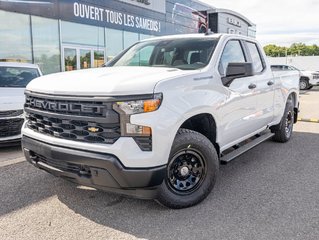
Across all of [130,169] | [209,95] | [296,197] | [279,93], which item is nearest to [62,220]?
[130,169]

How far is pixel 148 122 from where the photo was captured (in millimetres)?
→ 3092

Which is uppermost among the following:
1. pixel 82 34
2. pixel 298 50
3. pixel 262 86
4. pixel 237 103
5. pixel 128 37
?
pixel 298 50

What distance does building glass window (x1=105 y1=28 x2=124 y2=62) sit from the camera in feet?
61.3

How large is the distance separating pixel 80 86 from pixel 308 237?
251 cm

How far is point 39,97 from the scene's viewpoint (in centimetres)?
357

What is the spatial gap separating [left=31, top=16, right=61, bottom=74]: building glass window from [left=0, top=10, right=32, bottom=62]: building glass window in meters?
0.34

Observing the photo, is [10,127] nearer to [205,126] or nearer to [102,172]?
[102,172]

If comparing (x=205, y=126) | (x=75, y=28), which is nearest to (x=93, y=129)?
(x=205, y=126)

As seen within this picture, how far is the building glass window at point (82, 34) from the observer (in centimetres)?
1609

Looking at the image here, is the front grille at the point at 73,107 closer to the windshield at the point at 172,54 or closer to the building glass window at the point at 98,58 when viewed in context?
the windshield at the point at 172,54

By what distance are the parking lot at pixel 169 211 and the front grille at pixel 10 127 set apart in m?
1.01

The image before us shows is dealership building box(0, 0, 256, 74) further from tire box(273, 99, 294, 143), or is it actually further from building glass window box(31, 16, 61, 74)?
tire box(273, 99, 294, 143)

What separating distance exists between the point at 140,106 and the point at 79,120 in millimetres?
601

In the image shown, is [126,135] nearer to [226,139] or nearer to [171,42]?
[226,139]
